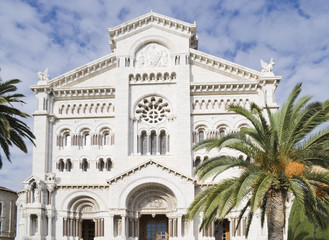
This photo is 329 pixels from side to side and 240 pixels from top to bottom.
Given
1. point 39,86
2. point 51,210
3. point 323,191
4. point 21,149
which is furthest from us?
point 39,86

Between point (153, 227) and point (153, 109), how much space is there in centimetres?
1049

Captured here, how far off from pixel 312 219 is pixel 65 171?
77.8 feet

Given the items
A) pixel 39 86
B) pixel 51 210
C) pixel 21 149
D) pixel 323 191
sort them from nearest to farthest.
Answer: pixel 323 191 → pixel 21 149 → pixel 51 210 → pixel 39 86

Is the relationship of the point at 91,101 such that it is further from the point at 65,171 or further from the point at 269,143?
the point at 269,143

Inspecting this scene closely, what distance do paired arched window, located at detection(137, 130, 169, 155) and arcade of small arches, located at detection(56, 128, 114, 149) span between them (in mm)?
2690

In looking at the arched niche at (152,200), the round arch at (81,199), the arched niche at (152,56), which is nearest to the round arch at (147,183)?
the arched niche at (152,200)

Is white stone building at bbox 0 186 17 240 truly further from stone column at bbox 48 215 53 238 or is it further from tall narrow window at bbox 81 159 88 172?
tall narrow window at bbox 81 159 88 172

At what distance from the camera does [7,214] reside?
58.0 meters

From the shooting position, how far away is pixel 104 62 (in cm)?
4062

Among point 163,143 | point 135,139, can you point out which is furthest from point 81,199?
point 163,143

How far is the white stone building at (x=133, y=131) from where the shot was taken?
36.6 m

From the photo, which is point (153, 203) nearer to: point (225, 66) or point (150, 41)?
point (225, 66)

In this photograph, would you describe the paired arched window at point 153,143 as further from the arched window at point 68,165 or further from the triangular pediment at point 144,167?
the arched window at point 68,165

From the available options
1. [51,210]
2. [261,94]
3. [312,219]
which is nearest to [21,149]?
[51,210]
